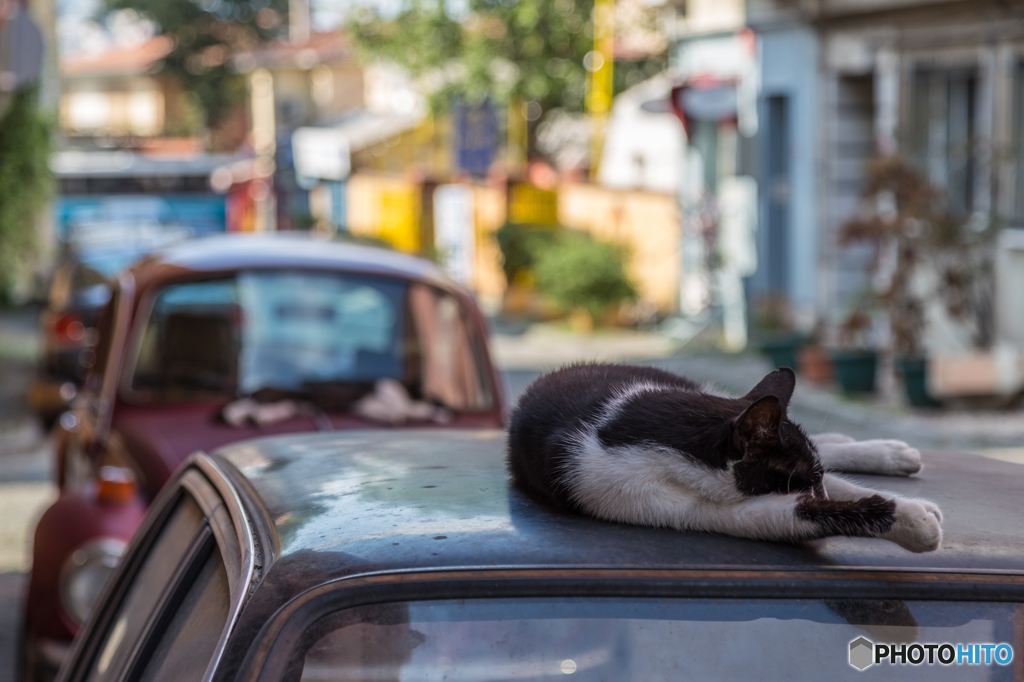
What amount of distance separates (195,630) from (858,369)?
1000 centimetres

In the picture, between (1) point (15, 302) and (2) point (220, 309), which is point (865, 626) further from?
(1) point (15, 302)

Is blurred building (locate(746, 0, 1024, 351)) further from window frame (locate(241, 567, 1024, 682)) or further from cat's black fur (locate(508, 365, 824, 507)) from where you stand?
window frame (locate(241, 567, 1024, 682))

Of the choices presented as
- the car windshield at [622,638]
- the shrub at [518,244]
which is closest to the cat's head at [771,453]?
the car windshield at [622,638]

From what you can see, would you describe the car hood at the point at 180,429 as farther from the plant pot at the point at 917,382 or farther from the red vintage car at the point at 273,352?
the plant pot at the point at 917,382

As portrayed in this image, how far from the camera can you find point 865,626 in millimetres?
1546

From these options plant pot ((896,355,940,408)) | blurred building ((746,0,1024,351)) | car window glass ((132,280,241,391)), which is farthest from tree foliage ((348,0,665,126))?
car window glass ((132,280,241,391))

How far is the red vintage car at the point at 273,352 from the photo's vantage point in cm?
489

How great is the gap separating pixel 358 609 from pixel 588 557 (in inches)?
11.4

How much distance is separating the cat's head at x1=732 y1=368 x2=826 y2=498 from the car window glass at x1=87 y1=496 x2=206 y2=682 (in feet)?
3.25

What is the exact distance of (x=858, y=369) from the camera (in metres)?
11.3

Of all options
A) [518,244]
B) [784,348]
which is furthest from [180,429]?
[518,244]

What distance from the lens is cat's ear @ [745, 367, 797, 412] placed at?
1871mm

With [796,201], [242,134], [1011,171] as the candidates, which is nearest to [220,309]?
[1011,171]

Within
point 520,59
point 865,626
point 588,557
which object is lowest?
point 865,626
